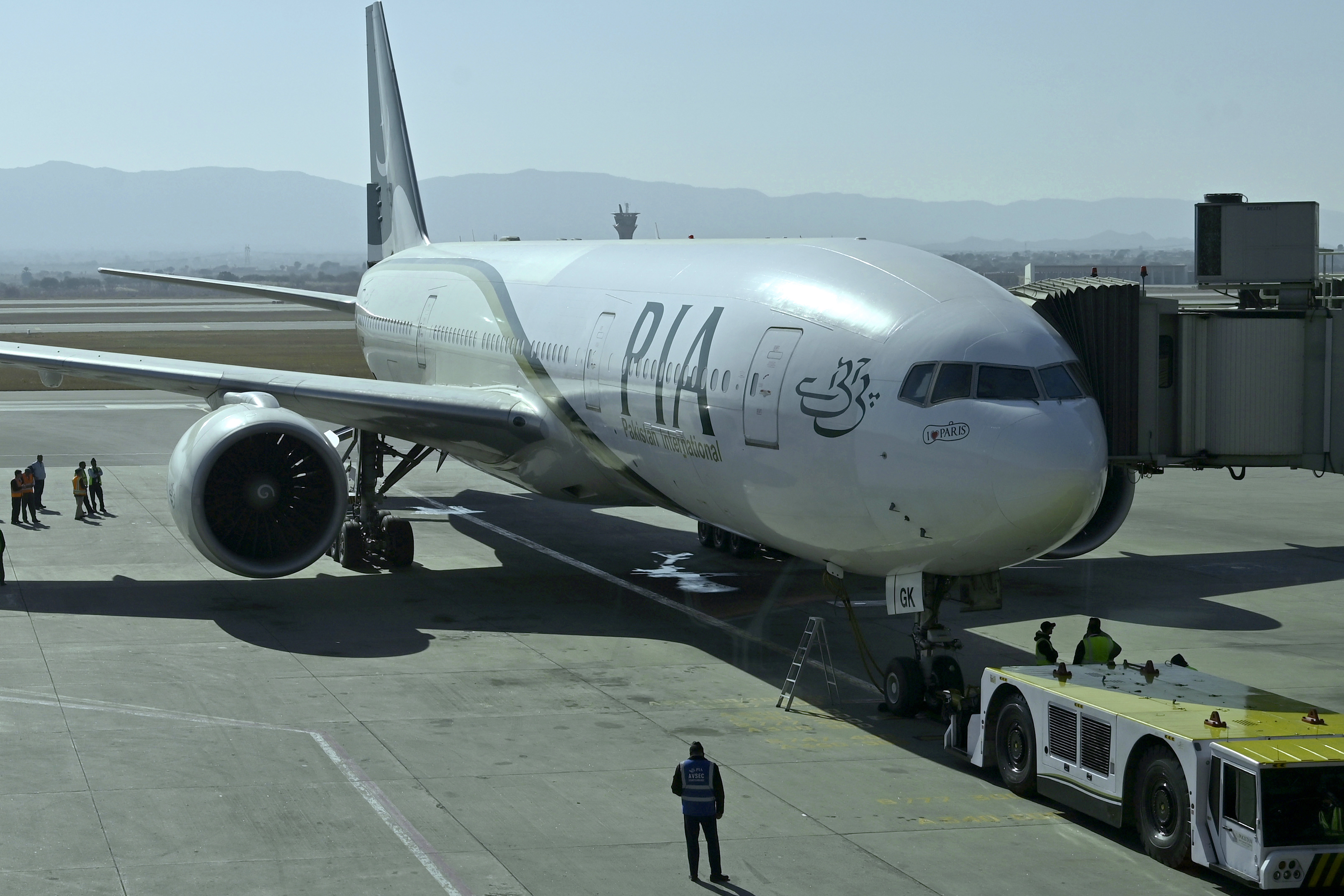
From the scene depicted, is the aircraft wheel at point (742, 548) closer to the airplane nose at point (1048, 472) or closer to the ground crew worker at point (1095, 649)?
the ground crew worker at point (1095, 649)

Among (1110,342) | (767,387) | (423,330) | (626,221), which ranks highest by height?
(626,221)

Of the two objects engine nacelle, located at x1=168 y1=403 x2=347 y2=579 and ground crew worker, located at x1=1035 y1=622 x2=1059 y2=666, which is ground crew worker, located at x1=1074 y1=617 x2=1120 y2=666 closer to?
ground crew worker, located at x1=1035 y1=622 x2=1059 y2=666

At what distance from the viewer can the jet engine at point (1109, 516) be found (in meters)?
23.8

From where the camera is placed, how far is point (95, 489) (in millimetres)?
32031

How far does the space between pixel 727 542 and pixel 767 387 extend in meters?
11.1

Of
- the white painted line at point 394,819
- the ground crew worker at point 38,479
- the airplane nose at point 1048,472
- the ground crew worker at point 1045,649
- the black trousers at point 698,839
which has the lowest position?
the white painted line at point 394,819

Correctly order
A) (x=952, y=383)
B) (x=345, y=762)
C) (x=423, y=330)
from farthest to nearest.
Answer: (x=423, y=330), (x=952, y=383), (x=345, y=762)

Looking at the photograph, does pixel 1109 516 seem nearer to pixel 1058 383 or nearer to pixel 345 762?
pixel 1058 383

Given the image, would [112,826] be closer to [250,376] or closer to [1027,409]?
[1027,409]

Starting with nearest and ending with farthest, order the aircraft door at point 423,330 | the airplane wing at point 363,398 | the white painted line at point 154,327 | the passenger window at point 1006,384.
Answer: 1. the passenger window at point 1006,384
2. the airplane wing at point 363,398
3. the aircraft door at point 423,330
4. the white painted line at point 154,327

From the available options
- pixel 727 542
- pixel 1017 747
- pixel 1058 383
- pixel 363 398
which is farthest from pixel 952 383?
pixel 727 542

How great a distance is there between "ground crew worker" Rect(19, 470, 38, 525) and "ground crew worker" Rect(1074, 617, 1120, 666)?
2202 cm

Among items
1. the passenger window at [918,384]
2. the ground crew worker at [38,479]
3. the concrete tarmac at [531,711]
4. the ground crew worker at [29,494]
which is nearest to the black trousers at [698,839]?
the concrete tarmac at [531,711]

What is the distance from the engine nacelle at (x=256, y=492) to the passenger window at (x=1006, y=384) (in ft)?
32.7
